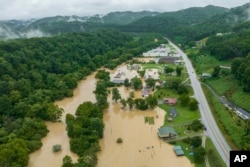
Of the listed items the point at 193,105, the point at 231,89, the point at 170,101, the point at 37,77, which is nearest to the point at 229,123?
the point at 193,105

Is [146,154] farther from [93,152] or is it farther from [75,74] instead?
[75,74]

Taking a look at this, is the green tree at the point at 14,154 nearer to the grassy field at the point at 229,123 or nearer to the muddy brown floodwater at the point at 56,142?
the muddy brown floodwater at the point at 56,142

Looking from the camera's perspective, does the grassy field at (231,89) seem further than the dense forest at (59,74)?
Yes

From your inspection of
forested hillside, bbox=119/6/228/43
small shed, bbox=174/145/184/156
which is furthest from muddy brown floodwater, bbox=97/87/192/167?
forested hillside, bbox=119/6/228/43

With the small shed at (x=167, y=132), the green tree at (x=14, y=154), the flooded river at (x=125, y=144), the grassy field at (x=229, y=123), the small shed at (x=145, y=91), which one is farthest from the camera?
the small shed at (x=145, y=91)

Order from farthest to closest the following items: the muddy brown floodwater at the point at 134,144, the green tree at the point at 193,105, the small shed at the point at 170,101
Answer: the small shed at the point at 170,101 < the green tree at the point at 193,105 < the muddy brown floodwater at the point at 134,144

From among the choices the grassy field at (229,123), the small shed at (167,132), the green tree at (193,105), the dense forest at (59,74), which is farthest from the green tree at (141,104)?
the grassy field at (229,123)

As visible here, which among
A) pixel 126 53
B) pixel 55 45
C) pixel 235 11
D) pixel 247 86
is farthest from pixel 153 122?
pixel 235 11

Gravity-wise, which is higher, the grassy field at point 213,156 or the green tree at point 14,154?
the green tree at point 14,154
